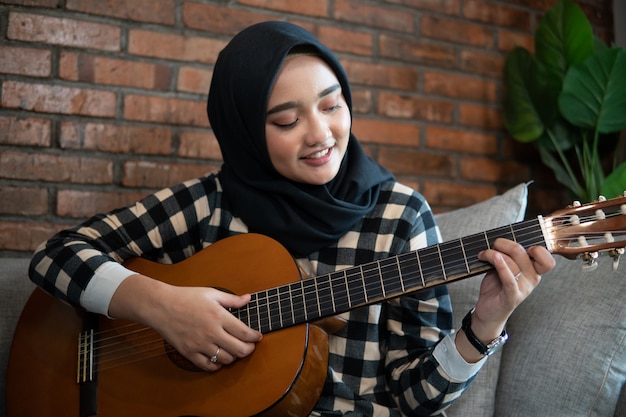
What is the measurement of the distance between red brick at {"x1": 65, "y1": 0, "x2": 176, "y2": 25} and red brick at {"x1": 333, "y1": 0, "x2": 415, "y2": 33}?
575 mm

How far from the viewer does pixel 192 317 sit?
1.24m

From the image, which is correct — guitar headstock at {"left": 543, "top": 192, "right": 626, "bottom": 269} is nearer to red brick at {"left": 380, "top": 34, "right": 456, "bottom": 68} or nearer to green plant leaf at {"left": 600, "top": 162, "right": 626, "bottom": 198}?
green plant leaf at {"left": 600, "top": 162, "right": 626, "bottom": 198}

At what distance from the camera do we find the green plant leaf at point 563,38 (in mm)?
2096

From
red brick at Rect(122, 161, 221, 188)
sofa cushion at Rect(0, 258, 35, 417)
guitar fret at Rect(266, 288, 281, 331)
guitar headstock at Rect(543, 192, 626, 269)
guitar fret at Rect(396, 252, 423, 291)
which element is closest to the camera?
guitar headstock at Rect(543, 192, 626, 269)

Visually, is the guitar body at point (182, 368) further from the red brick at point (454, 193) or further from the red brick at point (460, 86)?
the red brick at point (460, 86)

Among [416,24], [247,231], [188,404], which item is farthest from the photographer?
[416,24]

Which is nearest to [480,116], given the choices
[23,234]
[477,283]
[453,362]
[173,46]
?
[477,283]

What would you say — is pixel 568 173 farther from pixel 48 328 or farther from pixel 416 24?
pixel 48 328

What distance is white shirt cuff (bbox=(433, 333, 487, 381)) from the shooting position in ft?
3.87

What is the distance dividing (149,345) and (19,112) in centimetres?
91

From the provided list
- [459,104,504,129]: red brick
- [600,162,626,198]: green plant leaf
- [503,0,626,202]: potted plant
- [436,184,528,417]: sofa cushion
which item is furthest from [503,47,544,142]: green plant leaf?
[436,184,528,417]: sofa cushion

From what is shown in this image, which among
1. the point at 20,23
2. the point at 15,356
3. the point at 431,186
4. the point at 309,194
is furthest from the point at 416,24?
the point at 15,356

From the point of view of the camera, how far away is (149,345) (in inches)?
53.1

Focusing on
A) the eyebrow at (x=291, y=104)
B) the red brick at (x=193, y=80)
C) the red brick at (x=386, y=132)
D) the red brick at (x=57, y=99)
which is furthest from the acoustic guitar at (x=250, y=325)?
the red brick at (x=386, y=132)
